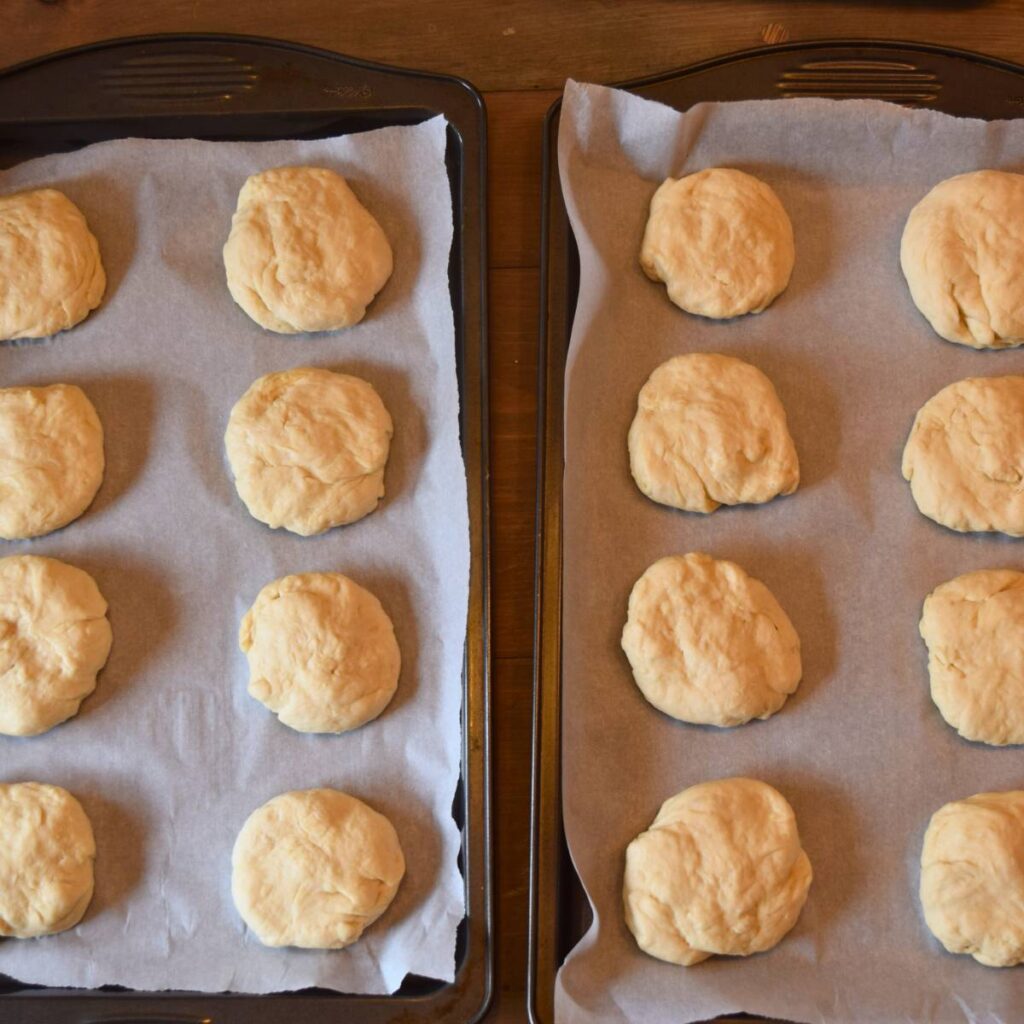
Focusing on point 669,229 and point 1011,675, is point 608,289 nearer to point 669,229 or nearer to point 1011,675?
point 669,229

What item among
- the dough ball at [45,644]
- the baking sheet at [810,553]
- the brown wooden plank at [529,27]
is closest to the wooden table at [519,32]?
the brown wooden plank at [529,27]

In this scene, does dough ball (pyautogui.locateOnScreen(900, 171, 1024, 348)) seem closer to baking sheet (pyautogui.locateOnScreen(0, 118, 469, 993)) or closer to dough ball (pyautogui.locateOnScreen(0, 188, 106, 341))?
baking sheet (pyautogui.locateOnScreen(0, 118, 469, 993))

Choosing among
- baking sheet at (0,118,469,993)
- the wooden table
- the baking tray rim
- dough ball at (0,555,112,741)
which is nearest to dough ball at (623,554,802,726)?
the baking tray rim

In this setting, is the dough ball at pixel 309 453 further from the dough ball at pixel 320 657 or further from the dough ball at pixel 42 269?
the dough ball at pixel 42 269

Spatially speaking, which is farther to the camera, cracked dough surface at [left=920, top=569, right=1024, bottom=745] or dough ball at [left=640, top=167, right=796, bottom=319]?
dough ball at [left=640, top=167, right=796, bottom=319]

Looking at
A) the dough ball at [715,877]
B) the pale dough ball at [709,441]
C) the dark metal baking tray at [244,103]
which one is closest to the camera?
the dough ball at [715,877]

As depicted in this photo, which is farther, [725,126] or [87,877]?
[725,126]

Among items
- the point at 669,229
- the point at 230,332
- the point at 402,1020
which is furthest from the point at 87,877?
the point at 669,229
